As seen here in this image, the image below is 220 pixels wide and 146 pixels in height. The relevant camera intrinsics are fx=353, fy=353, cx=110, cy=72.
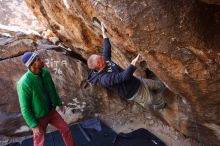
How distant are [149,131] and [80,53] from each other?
2.57 meters

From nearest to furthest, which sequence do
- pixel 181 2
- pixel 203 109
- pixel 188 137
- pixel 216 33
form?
pixel 181 2 → pixel 216 33 → pixel 203 109 → pixel 188 137

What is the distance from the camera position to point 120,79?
564 centimetres

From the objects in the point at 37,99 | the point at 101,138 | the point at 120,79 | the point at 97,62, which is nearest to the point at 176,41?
the point at 120,79

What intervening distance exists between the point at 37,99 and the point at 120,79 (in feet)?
4.77

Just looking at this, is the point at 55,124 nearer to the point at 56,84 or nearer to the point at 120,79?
the point at 120,79

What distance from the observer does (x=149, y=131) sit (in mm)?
8203

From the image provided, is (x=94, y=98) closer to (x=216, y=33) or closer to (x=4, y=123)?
(x=4, y=123)

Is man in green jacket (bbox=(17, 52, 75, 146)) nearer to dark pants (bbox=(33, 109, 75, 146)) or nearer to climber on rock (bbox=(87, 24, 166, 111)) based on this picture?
dark pants (bbox=(33, 109, 75, 146))

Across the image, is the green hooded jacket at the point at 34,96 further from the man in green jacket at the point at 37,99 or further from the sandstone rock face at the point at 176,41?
the sandstone rock face at the point at 176,41

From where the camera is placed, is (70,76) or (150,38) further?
(70,76)

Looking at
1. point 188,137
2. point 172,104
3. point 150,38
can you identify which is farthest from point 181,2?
point 188,137

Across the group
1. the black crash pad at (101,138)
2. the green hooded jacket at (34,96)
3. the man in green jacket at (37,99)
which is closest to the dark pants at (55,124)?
the man in green jacket at (37,99)

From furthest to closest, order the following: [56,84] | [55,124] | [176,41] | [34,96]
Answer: [56,84]
[55,124]
[34,96]
[176,41]

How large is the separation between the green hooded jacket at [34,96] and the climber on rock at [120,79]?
0.76 metres
